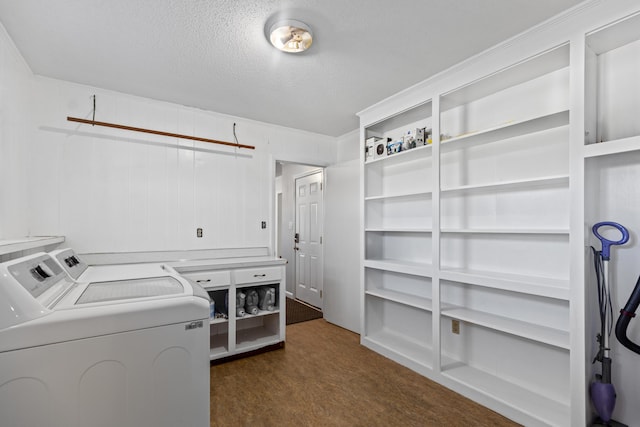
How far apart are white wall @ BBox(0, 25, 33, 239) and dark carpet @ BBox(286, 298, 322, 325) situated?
284 centimetres

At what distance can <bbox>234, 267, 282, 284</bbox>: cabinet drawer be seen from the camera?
288 cm

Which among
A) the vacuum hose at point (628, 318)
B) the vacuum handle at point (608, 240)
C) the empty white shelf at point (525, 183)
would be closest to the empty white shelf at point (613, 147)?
the empty white shelf at point (525, 183)

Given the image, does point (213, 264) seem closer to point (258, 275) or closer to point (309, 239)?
point (258, 275)

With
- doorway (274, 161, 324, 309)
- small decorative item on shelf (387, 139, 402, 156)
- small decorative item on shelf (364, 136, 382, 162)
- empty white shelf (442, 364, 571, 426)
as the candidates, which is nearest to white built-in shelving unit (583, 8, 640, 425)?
empty white shelf (442, 364, 571, 426)

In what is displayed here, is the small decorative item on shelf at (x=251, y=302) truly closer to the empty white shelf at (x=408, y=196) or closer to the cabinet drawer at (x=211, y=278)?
the cabinet drawer at (x=211, y=278)

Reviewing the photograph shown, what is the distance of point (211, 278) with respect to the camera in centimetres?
272

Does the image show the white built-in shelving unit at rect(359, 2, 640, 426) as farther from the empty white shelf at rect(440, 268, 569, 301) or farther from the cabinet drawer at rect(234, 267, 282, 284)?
the cabinet drawer at rect(234, 267, 282, 284)

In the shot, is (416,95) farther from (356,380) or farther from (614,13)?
(356,380)

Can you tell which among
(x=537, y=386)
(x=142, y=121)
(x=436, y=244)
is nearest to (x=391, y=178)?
(x=436, y=244)

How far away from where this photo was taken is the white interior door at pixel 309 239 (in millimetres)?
4445

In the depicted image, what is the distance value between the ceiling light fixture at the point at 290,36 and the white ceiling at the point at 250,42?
52 mm

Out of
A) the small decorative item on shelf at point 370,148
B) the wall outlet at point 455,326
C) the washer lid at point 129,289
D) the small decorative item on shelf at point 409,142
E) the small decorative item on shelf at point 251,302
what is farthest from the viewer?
the small decorative item on shelf at point 370,148

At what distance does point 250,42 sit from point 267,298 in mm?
2287

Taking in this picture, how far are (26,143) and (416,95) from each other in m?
3.19
